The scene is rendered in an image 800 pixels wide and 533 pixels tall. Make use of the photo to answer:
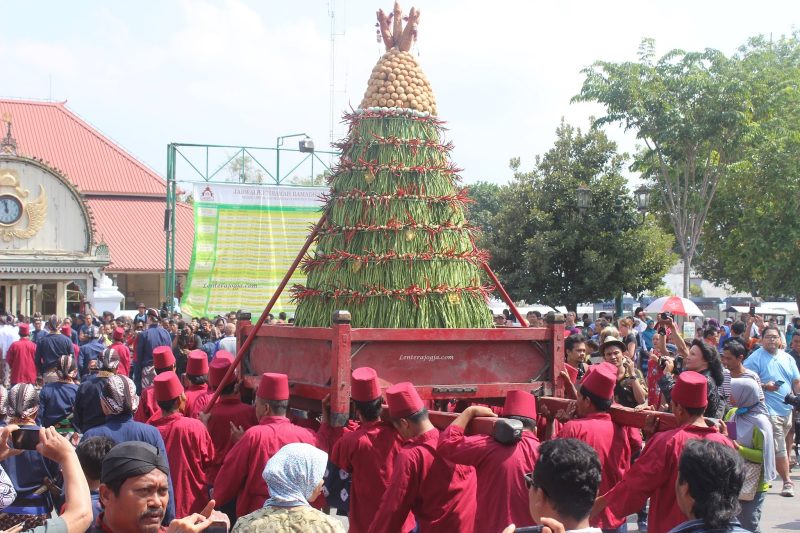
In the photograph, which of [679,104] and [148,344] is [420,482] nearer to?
[148,344]

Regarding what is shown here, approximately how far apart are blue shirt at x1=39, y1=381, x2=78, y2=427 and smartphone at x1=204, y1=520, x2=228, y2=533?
5025mm

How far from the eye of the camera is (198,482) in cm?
639

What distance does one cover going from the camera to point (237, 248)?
20703 millimetres

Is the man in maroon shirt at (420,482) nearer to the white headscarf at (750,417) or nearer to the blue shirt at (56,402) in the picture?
the white headscarf at (750,417)

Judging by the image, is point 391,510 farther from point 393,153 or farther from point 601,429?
point 393,153

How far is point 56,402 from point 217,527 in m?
5.16

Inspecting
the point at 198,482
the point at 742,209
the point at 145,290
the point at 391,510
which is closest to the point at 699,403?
the point at 391,510

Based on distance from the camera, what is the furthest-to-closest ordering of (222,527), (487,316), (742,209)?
(742,209) → (487,316) → (222,527)

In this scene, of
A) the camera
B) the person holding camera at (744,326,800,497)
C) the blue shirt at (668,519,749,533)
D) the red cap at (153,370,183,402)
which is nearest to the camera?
the blue shirt at (668,519,749,533)

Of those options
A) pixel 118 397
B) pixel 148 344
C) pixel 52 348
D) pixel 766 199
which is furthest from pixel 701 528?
pixel 766 199

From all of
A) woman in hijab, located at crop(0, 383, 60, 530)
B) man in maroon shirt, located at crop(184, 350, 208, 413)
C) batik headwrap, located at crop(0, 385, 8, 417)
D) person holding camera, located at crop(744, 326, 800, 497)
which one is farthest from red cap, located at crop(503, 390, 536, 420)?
person holding camera, located at crop(744, 326, 800, 497)

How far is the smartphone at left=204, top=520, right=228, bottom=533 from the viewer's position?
323 cm

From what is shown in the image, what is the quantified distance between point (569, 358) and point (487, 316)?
Answer: 250 cm

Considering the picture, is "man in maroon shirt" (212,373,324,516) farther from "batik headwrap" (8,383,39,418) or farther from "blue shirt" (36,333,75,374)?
"blue shirt" (36,333,75,374)
